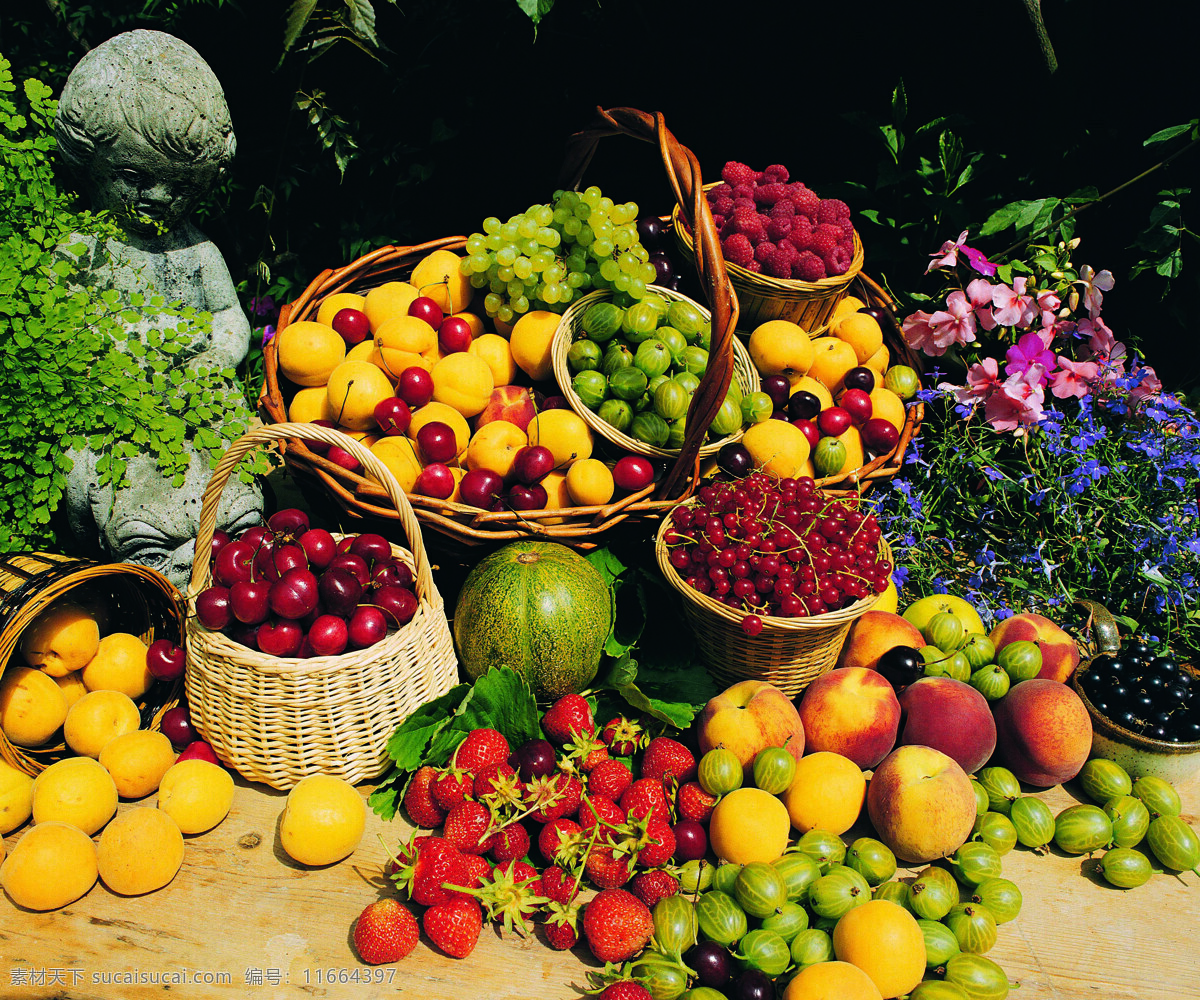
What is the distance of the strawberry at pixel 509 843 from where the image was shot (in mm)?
1875

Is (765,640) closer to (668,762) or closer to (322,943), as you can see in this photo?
(668,762)

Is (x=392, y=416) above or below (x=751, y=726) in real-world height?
above

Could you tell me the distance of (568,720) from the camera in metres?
2.13

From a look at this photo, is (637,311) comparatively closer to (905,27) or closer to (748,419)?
(748,419)

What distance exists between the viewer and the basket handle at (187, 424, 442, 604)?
81.9 inches

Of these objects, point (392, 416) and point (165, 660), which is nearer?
point (165, 660)

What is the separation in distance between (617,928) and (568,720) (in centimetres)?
56

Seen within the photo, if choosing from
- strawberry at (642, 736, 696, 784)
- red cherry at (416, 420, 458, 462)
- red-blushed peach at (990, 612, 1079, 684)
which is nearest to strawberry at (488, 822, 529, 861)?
strawberry at (642, 736, 696, 784)

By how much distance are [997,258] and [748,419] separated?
59.7 inches

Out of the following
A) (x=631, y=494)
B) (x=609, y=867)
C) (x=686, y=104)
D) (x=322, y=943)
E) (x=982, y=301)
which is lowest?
(x=322, y=943)

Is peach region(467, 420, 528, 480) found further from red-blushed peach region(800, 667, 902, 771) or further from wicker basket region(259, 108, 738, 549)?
red-blushed peach region(800, 667, 902, 771)

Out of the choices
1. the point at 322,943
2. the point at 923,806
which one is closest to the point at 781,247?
the point at 923,806

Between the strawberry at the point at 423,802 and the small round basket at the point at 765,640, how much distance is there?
92 centimetres

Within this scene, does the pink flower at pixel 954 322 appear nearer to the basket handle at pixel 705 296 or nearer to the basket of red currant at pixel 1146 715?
the basket handle at pixel 705 296
